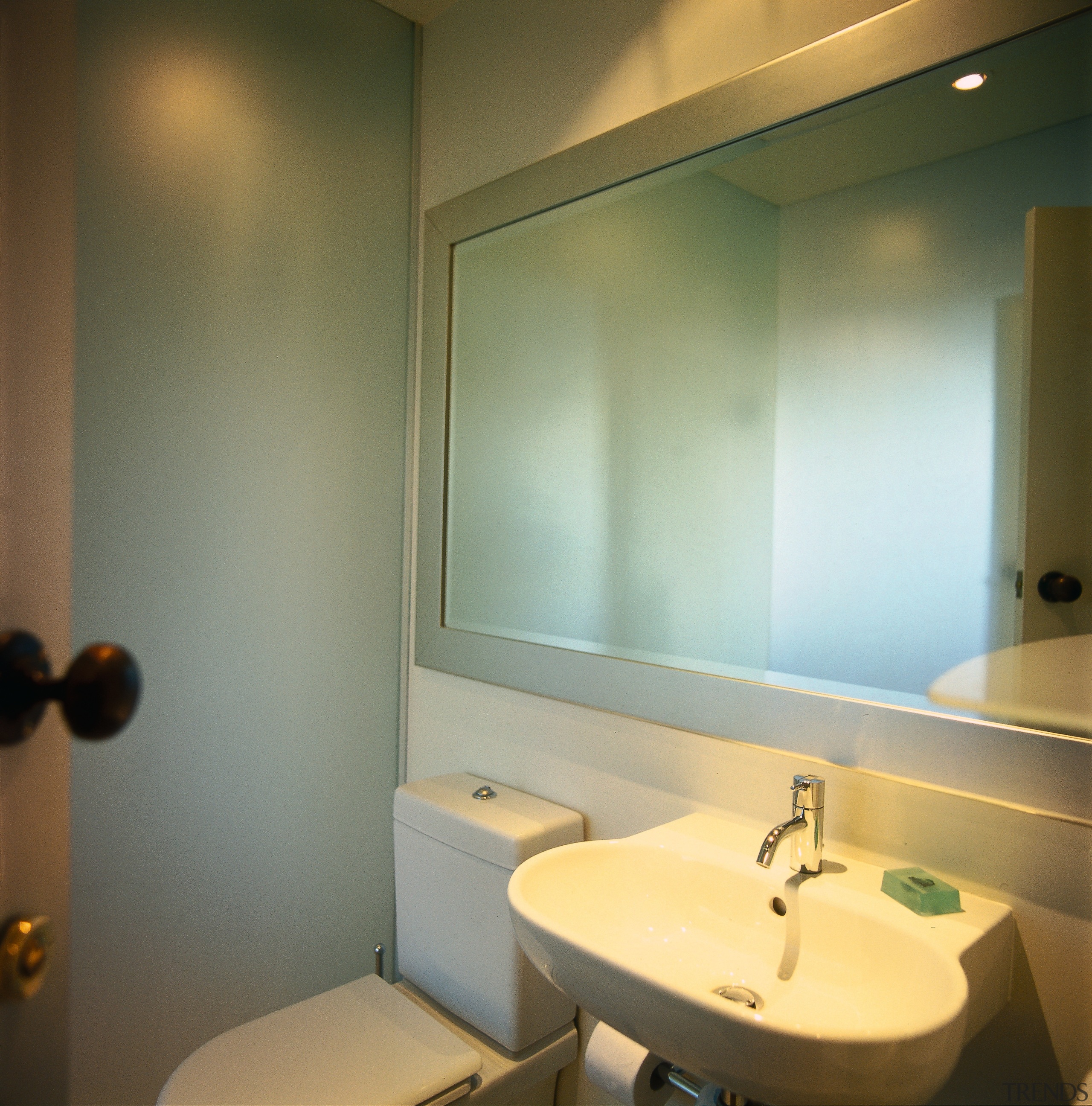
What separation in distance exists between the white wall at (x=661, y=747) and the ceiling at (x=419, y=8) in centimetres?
3

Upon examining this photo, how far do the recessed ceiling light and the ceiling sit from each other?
1.18m

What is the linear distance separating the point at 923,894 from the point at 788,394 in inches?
27.4

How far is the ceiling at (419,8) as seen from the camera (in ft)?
5.87

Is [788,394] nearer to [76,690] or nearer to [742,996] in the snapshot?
[742,996]

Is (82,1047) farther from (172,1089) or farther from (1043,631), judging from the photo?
(1043,631)

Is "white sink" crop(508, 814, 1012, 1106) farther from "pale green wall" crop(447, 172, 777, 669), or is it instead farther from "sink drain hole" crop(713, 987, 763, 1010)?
"pale green wall" crop(447, 172, 777, 669)

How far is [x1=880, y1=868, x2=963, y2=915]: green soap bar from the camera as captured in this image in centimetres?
96

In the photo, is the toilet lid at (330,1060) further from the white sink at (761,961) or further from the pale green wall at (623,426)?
the pale green wall at (623,426)

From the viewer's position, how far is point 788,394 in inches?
49.4

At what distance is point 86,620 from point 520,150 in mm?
1182

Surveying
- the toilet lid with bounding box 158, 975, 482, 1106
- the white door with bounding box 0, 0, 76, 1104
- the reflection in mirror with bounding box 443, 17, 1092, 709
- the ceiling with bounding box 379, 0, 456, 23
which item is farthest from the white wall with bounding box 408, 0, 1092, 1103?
the white door with bounding box 0, 0, 76, 1104

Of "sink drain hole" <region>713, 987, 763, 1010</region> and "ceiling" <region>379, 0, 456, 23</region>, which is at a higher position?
"ceiling" <region>379, 0, 456, 23</region>

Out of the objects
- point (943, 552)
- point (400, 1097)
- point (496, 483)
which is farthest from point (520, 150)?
point (400, 1097)

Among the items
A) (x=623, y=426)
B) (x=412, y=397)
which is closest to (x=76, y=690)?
(x=623, y=426)
